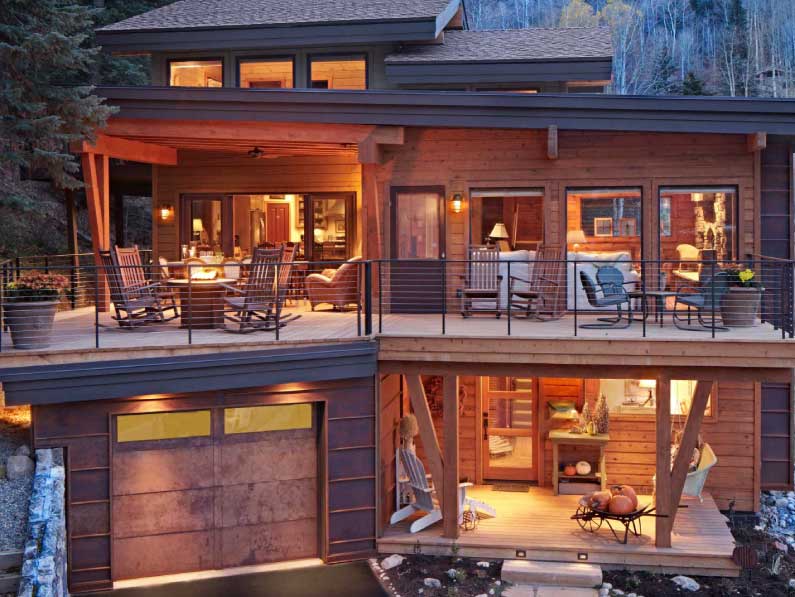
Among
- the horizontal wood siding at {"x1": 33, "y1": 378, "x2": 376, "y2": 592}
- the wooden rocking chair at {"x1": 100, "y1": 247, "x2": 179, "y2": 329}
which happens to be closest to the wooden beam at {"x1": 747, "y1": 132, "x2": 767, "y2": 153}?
the horizontal wood siding at {"x1": 33, "y1": 378, "x2": 376, "y2": 592}

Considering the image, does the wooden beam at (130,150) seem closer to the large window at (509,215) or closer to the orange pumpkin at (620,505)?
the large window at (509,215)

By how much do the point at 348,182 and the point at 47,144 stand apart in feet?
15.8

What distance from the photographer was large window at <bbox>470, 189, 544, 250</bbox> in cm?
1220

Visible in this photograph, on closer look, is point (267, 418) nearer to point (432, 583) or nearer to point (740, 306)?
point (432, 583)

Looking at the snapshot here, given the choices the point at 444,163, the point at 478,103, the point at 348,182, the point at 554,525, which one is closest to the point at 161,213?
the point at 348,182

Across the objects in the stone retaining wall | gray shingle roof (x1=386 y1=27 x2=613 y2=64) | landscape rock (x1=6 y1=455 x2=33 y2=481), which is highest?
gray shingle roof (x1=386 y1=27 x2=613 y2=64)

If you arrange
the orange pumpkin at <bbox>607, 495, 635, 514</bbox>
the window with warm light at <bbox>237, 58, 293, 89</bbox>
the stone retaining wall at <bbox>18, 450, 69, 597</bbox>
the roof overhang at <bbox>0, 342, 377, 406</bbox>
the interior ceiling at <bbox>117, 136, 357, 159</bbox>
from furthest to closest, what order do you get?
1. the window with warm light at <bbox>237, 58, 293, 89</bbox>
2. the interior ceiling at <bbox>117, 136, 357, 159</bbox>
3. the orange pumpkin at <bbox>607, 495, 635, 514</bbox>
4. the roof overhang at <bbox>0, 342, 377, 406</bbox>
5. the stone retaining wall at <bbox>18, 450, 69, 597</bbox>

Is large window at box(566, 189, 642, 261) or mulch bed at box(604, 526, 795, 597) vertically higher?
large window at box(566, 189, 642, 261)

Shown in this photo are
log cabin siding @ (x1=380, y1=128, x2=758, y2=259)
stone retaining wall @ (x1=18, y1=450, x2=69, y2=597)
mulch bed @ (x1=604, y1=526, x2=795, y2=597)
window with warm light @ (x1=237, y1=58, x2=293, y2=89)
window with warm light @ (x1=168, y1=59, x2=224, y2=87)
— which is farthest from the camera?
window with warm light @ (x1=168, y1=59, x2=224, y2=87)

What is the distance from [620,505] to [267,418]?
13.3 ft

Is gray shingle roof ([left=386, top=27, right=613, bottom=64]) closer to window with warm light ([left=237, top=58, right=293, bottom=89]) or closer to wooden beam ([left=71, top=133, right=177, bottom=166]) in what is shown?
window with warm light ([left=237, top=58, right=293, bottom=89])

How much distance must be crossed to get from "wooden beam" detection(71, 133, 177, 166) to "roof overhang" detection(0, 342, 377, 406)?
4.02 m

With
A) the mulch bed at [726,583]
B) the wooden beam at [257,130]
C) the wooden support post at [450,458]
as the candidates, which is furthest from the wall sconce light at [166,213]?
the mulch bed at [726,583]

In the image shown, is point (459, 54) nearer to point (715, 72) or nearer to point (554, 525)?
point (554, 525)
